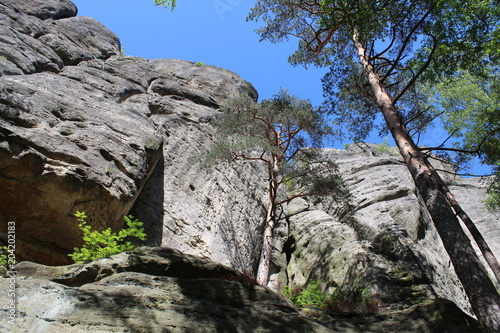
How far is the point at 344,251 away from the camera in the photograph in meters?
12.1

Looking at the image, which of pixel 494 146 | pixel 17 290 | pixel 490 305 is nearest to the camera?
pixel 17 290

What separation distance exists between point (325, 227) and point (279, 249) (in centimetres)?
197

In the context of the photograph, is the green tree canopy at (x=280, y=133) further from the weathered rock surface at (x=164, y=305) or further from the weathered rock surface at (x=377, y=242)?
the weathered rock surface at (x=164, y=305)

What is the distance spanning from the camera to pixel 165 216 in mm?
11695

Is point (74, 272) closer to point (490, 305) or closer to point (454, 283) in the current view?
point (490, 305)

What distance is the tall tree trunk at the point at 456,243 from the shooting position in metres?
5.98

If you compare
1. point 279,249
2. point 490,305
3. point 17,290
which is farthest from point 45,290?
point 279,249

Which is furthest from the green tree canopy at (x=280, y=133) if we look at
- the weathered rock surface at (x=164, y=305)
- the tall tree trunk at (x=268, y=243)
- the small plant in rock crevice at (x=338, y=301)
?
the weathered rock surface at (x=164, y=305)

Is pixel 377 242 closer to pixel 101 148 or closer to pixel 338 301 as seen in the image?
pixel 338 301

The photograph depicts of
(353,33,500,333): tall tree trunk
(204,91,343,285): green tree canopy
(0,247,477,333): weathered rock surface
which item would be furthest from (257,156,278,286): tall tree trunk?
(353,33,500,333): tall tree trunk

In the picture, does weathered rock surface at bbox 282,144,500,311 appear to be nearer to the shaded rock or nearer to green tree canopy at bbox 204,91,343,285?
green tree canopy at bbox 204,91,343,285

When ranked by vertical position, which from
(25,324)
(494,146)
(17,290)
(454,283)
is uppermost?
(494,146)

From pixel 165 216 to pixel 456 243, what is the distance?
7900 millimetres

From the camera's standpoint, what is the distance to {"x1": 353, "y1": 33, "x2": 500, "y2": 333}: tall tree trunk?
5.98 metres
